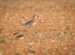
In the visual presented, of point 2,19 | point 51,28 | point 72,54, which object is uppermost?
point 2,19

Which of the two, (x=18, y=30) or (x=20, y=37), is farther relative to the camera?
(x=18, y=30)

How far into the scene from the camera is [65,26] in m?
7.84

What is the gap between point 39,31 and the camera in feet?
24.9

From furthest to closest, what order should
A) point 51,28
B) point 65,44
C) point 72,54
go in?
1. point 51,28
2. point 65,44
3. point 72,54

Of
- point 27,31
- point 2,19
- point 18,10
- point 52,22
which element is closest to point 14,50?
point 27,31

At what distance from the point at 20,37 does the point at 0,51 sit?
147cm

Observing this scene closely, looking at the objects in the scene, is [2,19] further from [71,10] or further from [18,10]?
[71,10]

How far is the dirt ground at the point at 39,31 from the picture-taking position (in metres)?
6.22

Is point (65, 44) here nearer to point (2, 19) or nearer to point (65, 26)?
point (65, 26)

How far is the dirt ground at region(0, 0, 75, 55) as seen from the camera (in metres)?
6.22

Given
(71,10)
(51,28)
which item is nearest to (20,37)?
(51,28)

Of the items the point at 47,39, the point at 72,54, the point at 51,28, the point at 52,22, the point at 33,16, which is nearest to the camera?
the point at 72,54

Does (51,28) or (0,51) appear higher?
(51,28)

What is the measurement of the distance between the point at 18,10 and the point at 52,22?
402 centimetres
